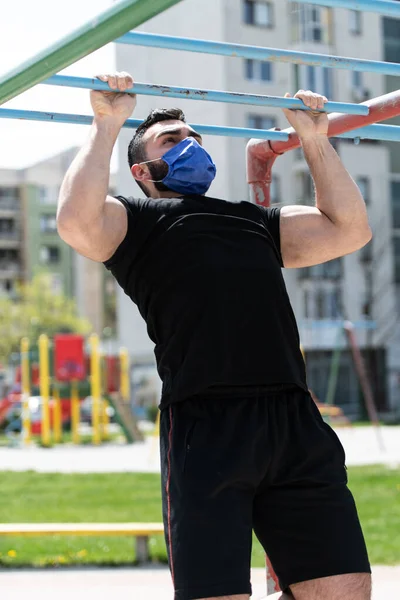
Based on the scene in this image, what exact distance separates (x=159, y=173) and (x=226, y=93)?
0.31 metres

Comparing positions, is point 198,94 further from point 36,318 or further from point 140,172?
point 36,318

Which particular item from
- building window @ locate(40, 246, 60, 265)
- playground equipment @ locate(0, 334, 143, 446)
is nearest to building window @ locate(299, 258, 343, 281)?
playground equipment @ locate(0, 334, 143, 446)

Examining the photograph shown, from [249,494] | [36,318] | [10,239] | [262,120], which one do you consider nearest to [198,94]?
[249,494]

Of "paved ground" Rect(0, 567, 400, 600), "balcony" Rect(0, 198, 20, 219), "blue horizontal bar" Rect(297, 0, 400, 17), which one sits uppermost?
"balcony" Rect(0, 198, 20, 219)

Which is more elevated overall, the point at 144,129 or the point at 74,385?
the point at 144,129

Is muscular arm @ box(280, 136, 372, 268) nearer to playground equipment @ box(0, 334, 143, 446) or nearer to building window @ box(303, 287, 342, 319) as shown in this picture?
playground equipment @ box(0, 334, 143, 446)

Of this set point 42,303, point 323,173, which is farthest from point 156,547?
point 42,303

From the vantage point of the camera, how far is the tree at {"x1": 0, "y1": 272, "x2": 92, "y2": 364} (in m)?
48.3

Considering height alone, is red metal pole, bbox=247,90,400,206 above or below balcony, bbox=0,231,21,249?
below

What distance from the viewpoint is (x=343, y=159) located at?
123ft

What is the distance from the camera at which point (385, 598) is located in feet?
16.5

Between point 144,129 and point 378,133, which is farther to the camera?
point 378,133

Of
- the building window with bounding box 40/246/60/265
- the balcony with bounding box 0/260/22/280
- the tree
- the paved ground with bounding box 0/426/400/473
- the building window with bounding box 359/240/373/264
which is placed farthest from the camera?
the building window with bounding box 40/246/60/265

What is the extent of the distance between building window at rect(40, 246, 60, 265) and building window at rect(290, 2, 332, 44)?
95.3ft
